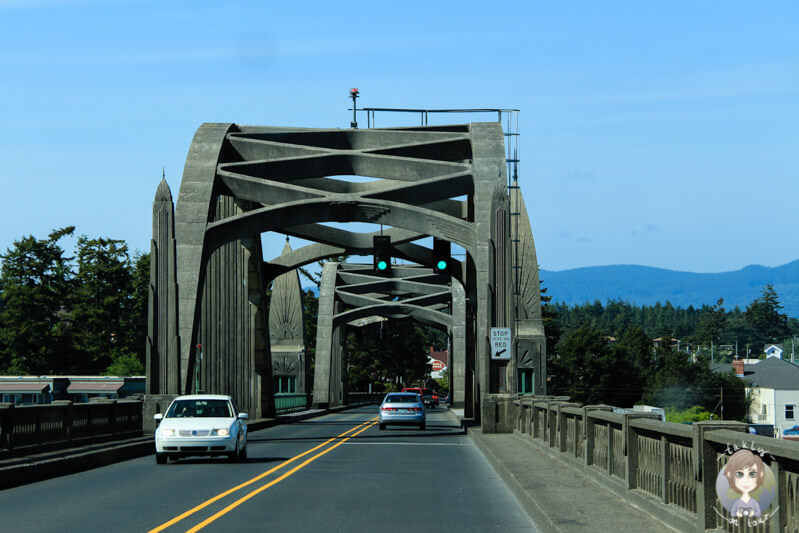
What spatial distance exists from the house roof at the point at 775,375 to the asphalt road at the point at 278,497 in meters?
110

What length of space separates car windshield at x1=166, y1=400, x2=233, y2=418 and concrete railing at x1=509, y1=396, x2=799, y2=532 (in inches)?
332

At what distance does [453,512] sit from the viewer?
13281 mm

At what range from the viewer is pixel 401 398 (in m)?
41.5

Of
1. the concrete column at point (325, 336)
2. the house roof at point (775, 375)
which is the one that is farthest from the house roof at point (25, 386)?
the house roof at point (775, 375)

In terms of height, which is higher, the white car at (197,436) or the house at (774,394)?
the white car at (197,436)

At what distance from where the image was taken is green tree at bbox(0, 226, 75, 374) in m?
95.6

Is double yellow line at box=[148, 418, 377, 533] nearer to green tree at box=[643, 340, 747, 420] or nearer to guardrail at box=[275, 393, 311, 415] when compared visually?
guardrail at box=[275, 393, 311, 415]

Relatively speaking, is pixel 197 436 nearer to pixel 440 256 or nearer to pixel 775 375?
pixel 440 256

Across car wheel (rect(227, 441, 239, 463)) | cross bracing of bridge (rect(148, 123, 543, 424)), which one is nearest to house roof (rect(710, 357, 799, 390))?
cross bracing of bridge (rect(148, 123, 543, 424))

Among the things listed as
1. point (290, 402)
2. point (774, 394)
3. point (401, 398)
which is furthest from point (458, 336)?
point (774, 394)

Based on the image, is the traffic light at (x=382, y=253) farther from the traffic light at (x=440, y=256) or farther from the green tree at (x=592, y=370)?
the green tree at (x=592, y=370)

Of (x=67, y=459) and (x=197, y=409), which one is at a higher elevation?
(x=197, y=409)

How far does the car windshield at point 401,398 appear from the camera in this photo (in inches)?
1614

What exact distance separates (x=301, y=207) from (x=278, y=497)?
2418 cm
